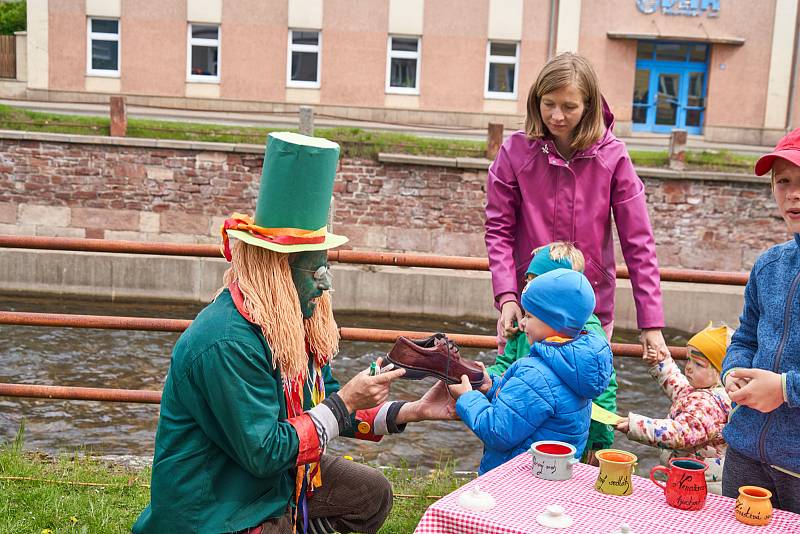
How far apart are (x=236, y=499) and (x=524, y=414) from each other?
91cm

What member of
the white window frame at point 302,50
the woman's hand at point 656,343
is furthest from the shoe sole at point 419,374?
the white window frame at point 302,50

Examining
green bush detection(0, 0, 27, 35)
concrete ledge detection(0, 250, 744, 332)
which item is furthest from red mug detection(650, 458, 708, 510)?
green bush detection(0, 0, 27, 35)

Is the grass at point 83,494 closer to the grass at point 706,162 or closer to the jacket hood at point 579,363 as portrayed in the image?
the jacket hood at point 579,363

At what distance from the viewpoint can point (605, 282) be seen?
12.5 feet

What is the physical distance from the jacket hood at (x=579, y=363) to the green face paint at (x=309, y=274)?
702 millimetres

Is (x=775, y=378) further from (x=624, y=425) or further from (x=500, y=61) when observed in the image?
(x=500, y=61)

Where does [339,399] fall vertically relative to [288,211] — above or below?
below

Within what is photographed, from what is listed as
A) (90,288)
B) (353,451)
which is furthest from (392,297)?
(353,451)

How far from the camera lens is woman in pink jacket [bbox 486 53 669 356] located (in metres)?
3.73

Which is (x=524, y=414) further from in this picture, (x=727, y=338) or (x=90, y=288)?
(x=90, y=288)

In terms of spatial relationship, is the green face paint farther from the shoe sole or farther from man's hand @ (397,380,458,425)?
man's hand @ (397,380,458,425)

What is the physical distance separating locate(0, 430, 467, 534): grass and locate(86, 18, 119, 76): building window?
22.0 meters

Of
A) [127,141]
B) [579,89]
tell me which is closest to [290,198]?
[579,89]

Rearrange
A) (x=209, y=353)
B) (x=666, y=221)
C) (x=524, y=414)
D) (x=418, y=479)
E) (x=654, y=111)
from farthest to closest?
(x=654, y=111), (x=666, y=221), (x=418, y=479), (x=524, y=414), (x=209, y=353)
